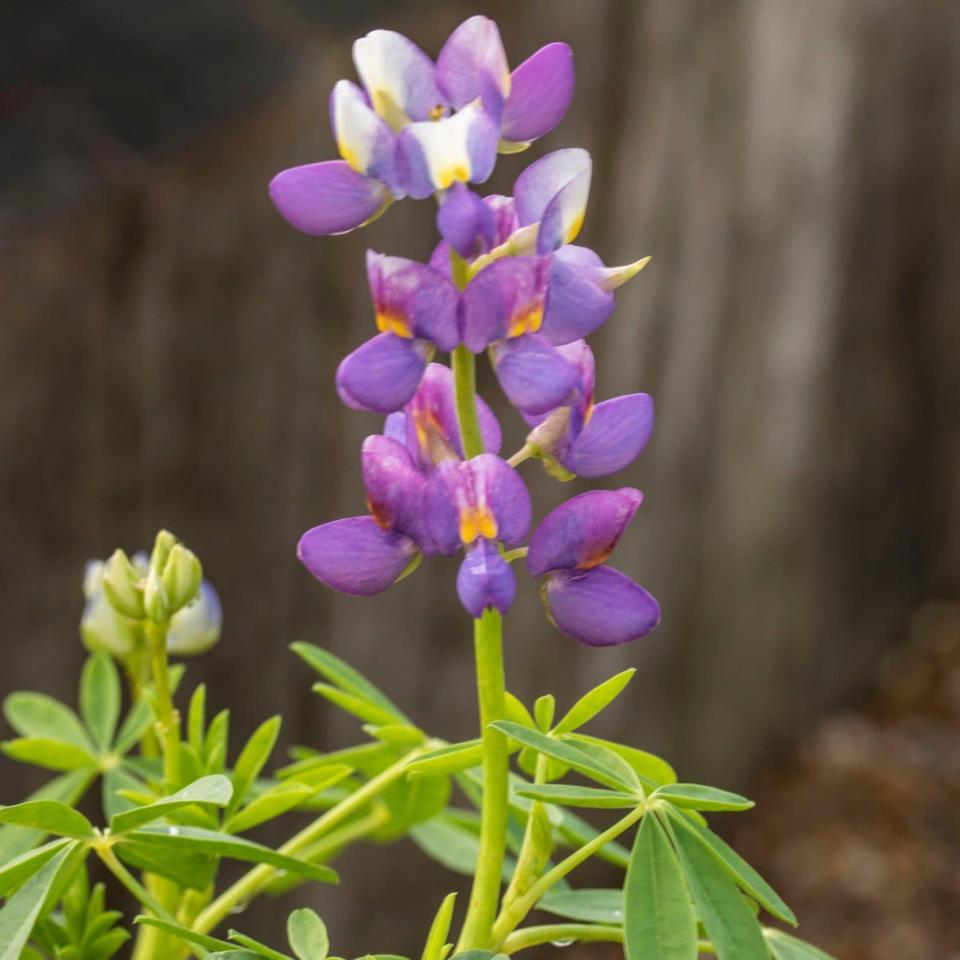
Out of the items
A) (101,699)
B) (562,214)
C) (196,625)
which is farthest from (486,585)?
(101,699)

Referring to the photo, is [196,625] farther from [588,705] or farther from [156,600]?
[588,705]

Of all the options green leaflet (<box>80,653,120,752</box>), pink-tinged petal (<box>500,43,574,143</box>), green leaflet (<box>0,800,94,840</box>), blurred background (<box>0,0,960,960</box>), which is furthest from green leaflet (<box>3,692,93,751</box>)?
blurred background (<box>0,0,960,960</box>)

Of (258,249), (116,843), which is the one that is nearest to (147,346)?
(258,249)

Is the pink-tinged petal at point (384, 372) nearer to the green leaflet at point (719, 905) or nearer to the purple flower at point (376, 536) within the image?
the purple flower at point (376, 536)

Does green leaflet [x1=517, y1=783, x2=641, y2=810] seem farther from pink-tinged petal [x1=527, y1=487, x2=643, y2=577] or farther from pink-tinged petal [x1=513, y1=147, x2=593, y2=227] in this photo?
pink-tinged petal [x1=513, y1=147, x2=593, y2=227]

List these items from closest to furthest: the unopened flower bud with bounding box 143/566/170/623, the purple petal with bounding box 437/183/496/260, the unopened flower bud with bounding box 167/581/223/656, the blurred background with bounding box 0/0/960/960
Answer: the purple petal with bounding box 437/183/496/260, the unopened flower bud with bounding box 143/566/170/623, the unopened flower bud with bounding box 167/581/223/656, the blurred background with bounding box 0/0/960/960

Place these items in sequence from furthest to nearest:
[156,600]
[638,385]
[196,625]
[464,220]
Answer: [638,385], [196,625], [156,600], [464,220]

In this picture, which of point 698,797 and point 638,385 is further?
point 638,385
